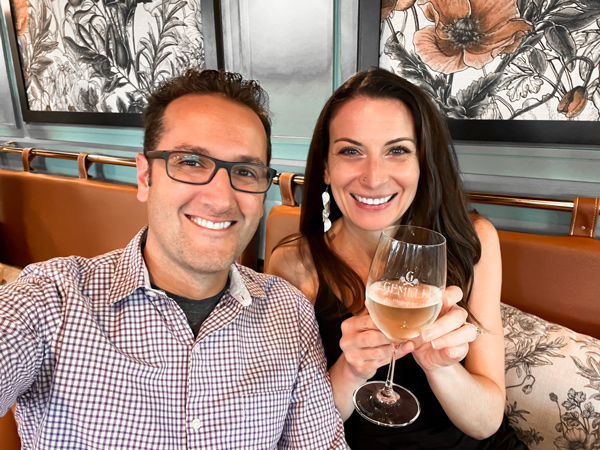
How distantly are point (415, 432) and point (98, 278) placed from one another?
1.06 m

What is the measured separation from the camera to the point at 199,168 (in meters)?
1.14

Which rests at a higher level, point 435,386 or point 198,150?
point 198,150

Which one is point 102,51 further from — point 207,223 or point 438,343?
point 438,343

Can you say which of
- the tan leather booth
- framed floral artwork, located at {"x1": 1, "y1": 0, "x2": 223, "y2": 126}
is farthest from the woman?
framed floral artwork, located at {"x1": 1, "y1": 0, "x2": 223, "y2": 126}

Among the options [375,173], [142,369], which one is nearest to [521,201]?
[375,173]

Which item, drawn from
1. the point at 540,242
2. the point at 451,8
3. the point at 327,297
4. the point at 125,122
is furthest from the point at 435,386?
the point at 125,122

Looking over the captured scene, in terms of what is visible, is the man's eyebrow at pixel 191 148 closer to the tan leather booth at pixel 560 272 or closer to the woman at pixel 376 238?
the woman at pixel 376 238

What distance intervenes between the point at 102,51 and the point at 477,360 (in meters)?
2.93

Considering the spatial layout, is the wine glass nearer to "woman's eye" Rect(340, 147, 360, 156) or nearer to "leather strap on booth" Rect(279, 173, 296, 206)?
"woman's eye" Rect(340, 147, 360, 156)

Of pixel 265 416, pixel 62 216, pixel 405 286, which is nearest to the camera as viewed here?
pixel 405 286

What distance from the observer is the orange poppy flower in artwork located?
5.39 feet

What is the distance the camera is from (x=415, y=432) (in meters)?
1.31

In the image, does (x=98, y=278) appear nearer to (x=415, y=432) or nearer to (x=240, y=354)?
(x=240, y=354)

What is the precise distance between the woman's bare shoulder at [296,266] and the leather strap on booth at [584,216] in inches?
42.0
